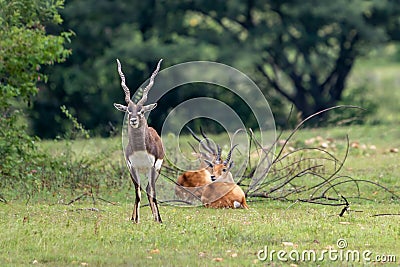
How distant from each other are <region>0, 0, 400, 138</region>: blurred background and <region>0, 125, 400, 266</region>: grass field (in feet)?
39.3

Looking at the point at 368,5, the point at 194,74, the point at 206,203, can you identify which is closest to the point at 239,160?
the point at 206,203

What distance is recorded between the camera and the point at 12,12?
13.4 m

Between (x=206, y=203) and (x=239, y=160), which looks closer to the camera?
(x=206, y=203)

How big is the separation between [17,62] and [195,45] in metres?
10.8

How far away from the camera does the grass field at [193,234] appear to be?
25.4 ft

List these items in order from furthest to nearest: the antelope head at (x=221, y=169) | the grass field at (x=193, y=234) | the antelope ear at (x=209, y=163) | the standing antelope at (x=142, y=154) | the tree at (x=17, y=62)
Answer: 1. the tree at (x=17, y=62)
2. the antelope ear at (x=209, y=163)
3. the antelope head at (x=221, y=169)
4. the standing antelope at (x=142, y=154)
5. the grass field at (x=193, y=234)

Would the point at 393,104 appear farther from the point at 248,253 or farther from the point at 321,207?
the point at 248,253

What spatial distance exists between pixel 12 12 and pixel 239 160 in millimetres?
4367

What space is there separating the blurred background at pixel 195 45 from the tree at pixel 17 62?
9.04 metres

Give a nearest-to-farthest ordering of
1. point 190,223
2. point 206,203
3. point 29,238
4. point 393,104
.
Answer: point 29,238 → point 190,223 → point 206,203 → point 393,104

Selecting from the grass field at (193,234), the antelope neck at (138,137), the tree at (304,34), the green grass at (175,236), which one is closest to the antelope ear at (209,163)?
the grass field at (193,234)

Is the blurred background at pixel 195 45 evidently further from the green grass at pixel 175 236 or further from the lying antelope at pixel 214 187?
the green grass at pixel 175 236

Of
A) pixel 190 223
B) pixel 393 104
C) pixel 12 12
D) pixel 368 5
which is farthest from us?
pixel 393 104

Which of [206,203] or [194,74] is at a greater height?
[194,74]
